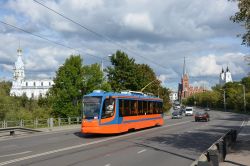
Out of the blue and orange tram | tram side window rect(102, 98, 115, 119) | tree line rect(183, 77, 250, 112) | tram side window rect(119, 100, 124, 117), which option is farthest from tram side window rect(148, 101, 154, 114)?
tree line rect(183, 77, 250, 112)

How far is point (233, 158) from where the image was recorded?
1591 cm

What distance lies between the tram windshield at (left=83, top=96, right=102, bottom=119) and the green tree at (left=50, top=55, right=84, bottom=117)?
80.5 ft

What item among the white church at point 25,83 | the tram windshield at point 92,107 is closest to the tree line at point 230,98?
the white church at point 25,83

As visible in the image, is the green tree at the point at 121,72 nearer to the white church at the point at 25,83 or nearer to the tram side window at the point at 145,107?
the tram side window at the point at 145,107

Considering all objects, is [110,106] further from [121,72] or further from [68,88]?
[121,72]

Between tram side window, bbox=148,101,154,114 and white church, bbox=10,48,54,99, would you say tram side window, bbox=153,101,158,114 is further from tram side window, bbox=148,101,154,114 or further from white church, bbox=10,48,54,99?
white church, bbox=10,48,54,99

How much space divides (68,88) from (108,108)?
84.8 feet

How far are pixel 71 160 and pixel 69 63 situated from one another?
39.2 m

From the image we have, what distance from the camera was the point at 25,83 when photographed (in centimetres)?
16700

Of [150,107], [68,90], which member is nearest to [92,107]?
[150,107]

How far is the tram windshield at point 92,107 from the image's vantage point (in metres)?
26.9

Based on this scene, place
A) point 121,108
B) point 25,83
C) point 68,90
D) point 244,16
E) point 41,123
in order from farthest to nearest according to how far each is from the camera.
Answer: point 25,83 → point 68,90 → point 41,123 → point 121,108 → point 244,16

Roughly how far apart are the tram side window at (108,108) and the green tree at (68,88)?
24695mm

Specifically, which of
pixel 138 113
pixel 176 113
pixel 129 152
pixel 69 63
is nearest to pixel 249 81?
pixel 176 113
